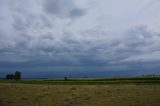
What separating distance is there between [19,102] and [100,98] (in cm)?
1017

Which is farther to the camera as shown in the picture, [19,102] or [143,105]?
[19,102]

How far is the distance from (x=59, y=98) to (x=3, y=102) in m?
7.09

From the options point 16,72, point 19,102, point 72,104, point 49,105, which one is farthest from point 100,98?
point 16,72

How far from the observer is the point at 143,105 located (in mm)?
28266

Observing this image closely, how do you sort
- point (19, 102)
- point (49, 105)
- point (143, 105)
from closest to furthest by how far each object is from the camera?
1. point (143, 105)
2. point (49, 105)
3. point (19, 102)

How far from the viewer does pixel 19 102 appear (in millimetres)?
33094

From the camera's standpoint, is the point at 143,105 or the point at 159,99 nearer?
the point at 143,105

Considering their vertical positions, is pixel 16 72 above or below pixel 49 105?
above

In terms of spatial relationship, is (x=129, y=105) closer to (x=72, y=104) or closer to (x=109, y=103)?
(x=109, y=103)

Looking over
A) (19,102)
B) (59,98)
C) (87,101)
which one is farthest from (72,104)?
(19,102)

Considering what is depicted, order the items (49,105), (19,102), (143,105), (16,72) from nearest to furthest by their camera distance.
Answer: (143,105), (49,105), (19,102), (16,72)

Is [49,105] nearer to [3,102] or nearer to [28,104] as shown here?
[28,104]

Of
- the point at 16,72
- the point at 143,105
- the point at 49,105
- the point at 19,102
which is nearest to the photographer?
the point at 143,105

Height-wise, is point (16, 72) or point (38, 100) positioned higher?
point (16, 72)
